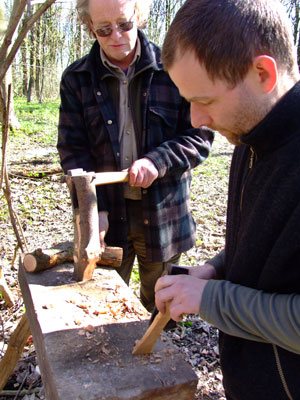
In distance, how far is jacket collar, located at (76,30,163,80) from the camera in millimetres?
2197

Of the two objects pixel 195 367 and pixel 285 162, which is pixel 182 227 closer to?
pixel 195 367

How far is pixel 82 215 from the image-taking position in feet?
6.61

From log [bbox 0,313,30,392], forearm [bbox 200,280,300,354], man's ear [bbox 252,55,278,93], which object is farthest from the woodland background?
forearm [bbox 200,280,300,354]

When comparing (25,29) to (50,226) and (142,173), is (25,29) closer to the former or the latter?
(142,173)

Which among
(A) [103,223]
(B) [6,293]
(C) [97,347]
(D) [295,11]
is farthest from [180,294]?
(D) [295,11]

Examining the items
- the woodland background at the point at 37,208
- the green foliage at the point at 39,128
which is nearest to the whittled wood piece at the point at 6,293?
the woodland background at the point at 37,208

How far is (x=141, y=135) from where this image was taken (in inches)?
89.3

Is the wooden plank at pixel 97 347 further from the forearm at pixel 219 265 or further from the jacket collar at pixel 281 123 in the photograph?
the jacket collar at pixel 281 123

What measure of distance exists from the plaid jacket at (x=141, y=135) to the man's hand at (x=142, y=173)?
0.14 ft

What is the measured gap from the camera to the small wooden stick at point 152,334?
1.39 metres

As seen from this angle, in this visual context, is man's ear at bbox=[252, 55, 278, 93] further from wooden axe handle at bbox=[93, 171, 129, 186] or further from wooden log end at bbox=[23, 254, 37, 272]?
wooden log end at bbox=[23, 254, 37, 272]

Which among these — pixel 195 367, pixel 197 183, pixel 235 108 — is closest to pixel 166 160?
pixel 235 108

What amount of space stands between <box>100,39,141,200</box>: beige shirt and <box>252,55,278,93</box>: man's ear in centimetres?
124

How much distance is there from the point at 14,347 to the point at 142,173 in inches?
50.4
